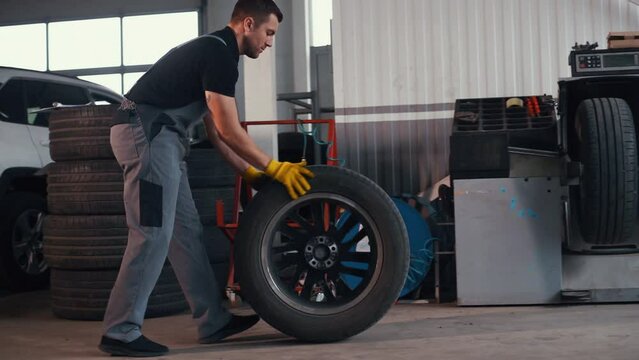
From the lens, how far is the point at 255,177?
3.79 m

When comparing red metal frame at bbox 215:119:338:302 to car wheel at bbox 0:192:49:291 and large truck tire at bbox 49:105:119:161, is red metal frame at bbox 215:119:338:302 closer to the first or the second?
large truck tire at bbox 49:105:119:161

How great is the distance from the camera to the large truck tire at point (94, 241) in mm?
4637

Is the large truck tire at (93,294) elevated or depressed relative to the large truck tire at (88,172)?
depressed

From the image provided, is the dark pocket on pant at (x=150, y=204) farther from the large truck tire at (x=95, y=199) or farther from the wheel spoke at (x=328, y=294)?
the large truck tire at (x=95, y=199)

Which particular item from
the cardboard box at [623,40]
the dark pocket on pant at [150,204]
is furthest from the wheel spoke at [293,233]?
the cardboard box at [623,40]

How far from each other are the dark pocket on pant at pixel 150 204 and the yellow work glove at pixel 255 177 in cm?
50

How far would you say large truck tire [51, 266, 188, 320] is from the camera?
4.66 meters

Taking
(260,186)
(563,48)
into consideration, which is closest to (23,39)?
(563,48)

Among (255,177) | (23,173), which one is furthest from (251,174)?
(23,173)

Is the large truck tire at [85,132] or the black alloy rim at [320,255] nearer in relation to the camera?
the black alloy rim at [320,255]

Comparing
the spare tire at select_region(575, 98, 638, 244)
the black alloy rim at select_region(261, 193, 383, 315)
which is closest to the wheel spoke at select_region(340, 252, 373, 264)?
the black alloy rim at select_region(261, 193, 383, 315)

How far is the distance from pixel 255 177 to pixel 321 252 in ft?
1.45

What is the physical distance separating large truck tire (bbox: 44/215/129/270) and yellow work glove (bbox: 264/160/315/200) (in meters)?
1.44

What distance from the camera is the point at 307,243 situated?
377cm
